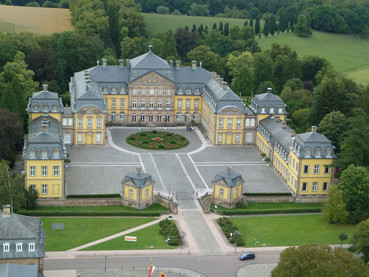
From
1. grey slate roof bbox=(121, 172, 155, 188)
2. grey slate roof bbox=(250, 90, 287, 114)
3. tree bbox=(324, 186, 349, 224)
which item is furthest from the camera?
grey slate roof bbox=(250, 90, 287, 114)

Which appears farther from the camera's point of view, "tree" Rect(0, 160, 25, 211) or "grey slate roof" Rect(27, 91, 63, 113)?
"grey slate roof" Rect(27, 91, 63, 113)

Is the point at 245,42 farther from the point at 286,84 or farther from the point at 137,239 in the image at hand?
the point at 137,239

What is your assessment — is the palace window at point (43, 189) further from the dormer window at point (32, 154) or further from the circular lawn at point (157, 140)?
the circular lawn at point (157, 140)

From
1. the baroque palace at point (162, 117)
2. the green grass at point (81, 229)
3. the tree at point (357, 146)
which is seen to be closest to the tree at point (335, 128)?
the baroque palace at point (162, 117)

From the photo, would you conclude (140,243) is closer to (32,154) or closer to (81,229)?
(81,229)

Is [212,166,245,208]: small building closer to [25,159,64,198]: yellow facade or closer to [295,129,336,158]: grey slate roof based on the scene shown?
[295,129,336,158]: grey slate roof

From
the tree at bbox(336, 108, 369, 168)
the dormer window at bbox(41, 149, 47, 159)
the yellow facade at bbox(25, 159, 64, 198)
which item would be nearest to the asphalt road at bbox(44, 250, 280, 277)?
the yellow facade at bbox(25, 159, 64, 198)

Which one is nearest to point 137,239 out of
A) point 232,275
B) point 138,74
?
point 232,275
